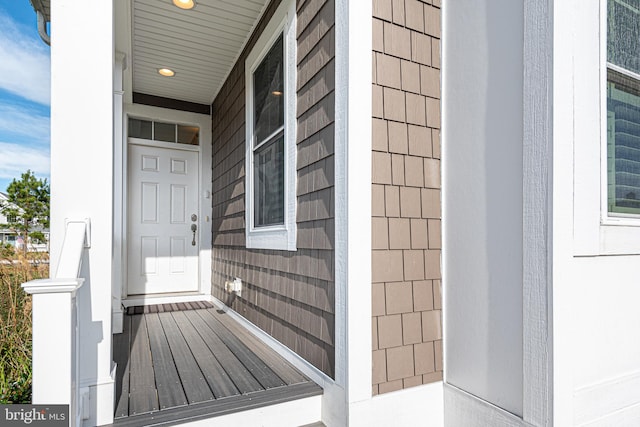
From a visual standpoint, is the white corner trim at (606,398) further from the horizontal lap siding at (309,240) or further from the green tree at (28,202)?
the green tree at (28,202)

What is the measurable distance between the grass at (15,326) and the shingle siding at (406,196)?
201 centimetres

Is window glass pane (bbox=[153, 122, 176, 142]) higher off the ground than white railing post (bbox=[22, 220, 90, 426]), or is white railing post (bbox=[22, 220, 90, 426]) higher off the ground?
window glass pane (bbox=[153, 122, 176, 142])

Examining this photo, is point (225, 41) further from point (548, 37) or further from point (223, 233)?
point (548, 37)

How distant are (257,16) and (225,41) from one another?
1.79 feet

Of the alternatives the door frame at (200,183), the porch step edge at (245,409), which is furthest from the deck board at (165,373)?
the door frame at (200,183)

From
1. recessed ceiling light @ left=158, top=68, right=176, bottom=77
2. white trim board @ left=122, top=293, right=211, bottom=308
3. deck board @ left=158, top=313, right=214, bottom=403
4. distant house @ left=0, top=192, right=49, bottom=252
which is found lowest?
white trim board @ left=122, top=293, right=211, bottom=308

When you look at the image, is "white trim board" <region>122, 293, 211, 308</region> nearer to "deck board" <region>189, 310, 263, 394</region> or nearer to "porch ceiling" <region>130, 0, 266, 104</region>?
"deck board" <region>189, 310, 263, 394</region>

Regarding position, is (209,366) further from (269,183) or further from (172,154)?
(172,154)

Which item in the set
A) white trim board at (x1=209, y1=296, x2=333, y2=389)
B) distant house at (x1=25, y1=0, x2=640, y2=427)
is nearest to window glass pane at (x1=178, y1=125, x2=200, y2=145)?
white trim board at (x1=209, y1=296, x2=333, y2=389)

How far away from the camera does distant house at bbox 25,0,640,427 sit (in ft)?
4.85

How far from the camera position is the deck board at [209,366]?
1.94m

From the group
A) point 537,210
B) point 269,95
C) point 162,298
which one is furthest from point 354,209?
point 162,298

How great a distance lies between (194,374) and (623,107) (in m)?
2.73

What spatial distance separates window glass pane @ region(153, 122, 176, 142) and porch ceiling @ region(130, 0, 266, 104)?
1.41 ft
